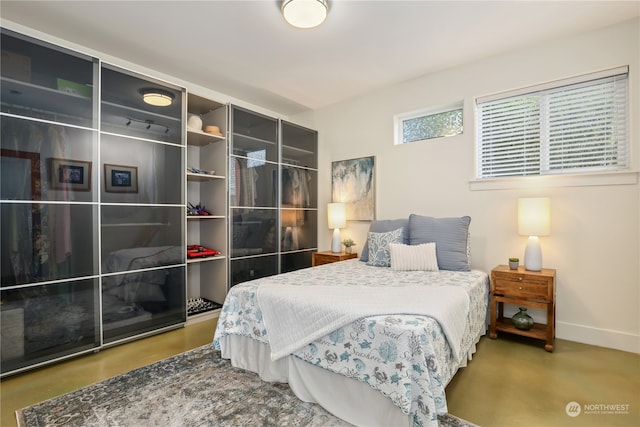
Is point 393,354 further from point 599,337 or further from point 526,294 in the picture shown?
point 599,337

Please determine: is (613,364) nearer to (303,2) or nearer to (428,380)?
(428,380)

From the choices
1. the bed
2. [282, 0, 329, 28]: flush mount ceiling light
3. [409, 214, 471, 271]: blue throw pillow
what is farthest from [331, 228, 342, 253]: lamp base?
[282, 0, 329, 28]: flush mount ceiling light

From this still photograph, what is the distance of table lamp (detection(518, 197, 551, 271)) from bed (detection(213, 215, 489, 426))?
20.6 inches

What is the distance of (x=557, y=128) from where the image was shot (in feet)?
9.34

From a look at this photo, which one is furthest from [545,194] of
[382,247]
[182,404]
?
[182,404]

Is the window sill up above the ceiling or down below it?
below

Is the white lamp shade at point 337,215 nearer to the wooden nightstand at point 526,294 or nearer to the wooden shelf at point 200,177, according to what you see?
the wooden shelf at point 200,177

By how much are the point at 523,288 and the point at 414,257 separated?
0.91 m

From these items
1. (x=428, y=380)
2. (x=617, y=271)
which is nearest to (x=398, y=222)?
(x=617, y=271)

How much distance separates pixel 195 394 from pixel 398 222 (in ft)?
7.85

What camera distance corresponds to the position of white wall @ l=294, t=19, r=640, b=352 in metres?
2.52

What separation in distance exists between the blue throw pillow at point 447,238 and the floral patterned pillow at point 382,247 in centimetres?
17

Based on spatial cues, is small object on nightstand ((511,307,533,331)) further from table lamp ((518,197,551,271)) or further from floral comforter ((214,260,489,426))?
floral comforter ((214,260,489,426))

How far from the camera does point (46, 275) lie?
2227 millimetres
